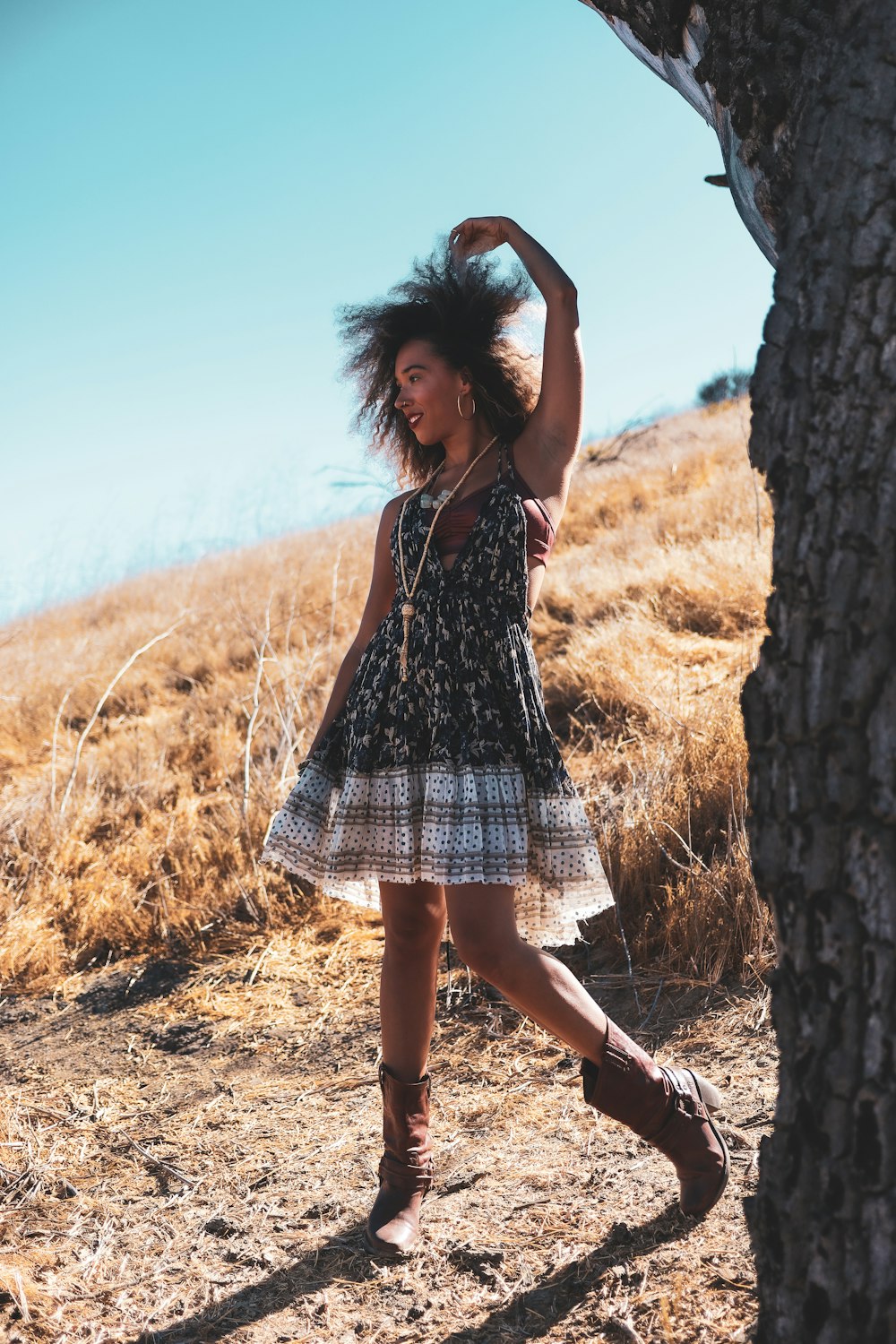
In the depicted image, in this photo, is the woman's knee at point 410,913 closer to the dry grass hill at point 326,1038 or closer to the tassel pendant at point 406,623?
the tassel pendant at point 406,623

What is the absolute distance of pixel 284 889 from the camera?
4480 mm

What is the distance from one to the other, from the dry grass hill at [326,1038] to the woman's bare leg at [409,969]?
0.39 metres

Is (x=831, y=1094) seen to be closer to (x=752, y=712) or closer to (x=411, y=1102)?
(x=752, y=712)

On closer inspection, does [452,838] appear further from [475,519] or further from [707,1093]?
[707,1093]

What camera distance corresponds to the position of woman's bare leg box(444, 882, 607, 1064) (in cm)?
214

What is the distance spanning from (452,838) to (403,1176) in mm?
829

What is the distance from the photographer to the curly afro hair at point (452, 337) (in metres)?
2.64

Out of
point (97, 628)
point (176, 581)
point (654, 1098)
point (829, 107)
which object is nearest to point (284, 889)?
point (654, 1098)

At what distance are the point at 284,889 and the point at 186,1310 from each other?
2.31 metres

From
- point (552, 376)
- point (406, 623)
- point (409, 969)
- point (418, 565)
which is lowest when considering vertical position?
point (409, 969)

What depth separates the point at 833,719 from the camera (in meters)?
1.38

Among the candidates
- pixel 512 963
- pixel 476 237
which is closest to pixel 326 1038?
pixel 512 963

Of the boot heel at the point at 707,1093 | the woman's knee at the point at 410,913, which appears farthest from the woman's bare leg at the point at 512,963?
the boot heel at the point at 707,1093

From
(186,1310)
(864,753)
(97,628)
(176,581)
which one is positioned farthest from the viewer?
(176,581)
